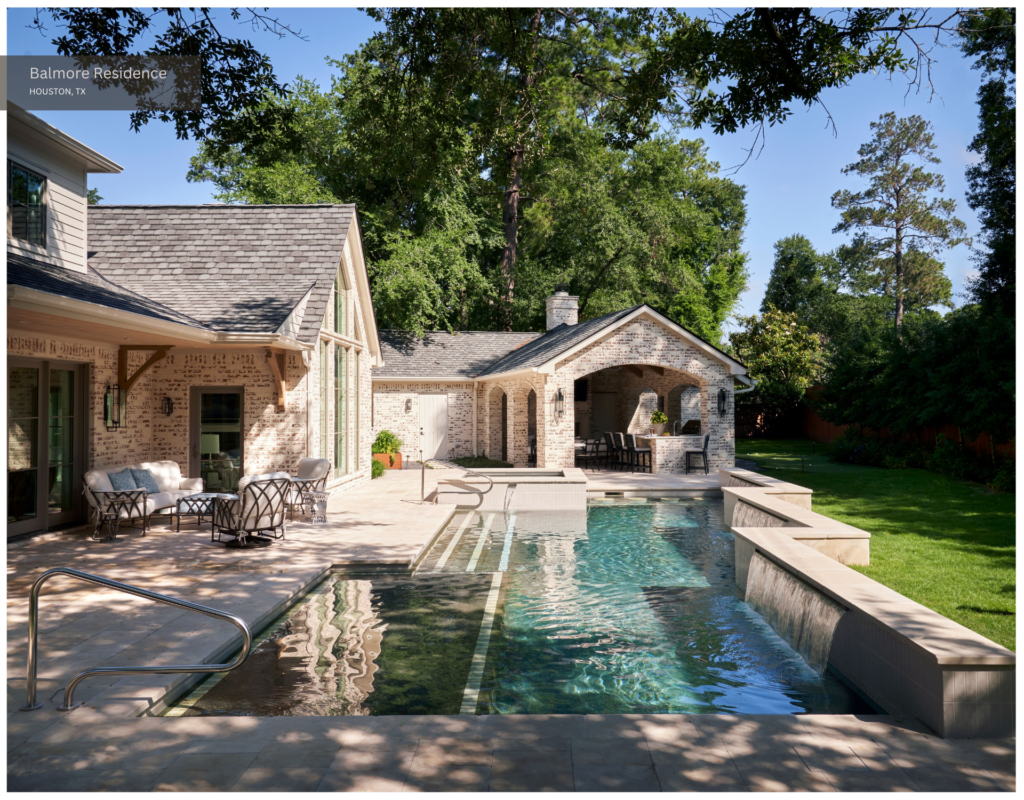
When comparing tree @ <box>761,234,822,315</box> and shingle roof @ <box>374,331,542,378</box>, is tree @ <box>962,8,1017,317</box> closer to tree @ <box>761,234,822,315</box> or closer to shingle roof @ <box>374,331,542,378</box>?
shingle roof @ <box>374,331,542,378</box>

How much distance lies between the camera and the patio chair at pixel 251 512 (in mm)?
9320

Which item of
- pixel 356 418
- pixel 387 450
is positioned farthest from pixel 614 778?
pixel 387 450

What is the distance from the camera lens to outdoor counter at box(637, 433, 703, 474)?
19531 mm

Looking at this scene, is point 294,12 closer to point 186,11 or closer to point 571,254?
point 186,11

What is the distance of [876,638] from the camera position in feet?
16.0

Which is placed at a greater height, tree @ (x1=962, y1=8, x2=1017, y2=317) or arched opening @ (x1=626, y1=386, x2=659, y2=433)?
tree @ (x1=962, y1=8, x2=1017, y2=317)

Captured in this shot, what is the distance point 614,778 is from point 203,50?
790 centimetres

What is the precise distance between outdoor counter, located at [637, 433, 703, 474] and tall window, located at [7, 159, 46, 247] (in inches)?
575

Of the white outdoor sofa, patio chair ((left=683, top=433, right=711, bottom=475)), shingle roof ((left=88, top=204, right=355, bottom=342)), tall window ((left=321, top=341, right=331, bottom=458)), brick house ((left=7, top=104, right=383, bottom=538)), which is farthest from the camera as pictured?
patio chair ((left=683, top=433, right=711, bottom=475))

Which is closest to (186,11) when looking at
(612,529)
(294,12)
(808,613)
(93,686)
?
(294,12)

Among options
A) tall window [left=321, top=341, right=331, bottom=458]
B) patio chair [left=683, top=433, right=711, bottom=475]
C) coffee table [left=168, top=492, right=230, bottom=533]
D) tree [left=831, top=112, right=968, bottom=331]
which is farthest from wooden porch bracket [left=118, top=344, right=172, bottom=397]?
tree [left=831, top=112, right=968, bottom=331]

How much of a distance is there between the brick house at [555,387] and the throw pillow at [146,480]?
9695 millimetres

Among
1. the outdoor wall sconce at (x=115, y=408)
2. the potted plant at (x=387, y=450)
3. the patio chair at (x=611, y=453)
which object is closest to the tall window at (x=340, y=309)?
the outdoor wall sconce at (x=115, y=408)

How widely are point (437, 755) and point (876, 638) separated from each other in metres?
3.13
